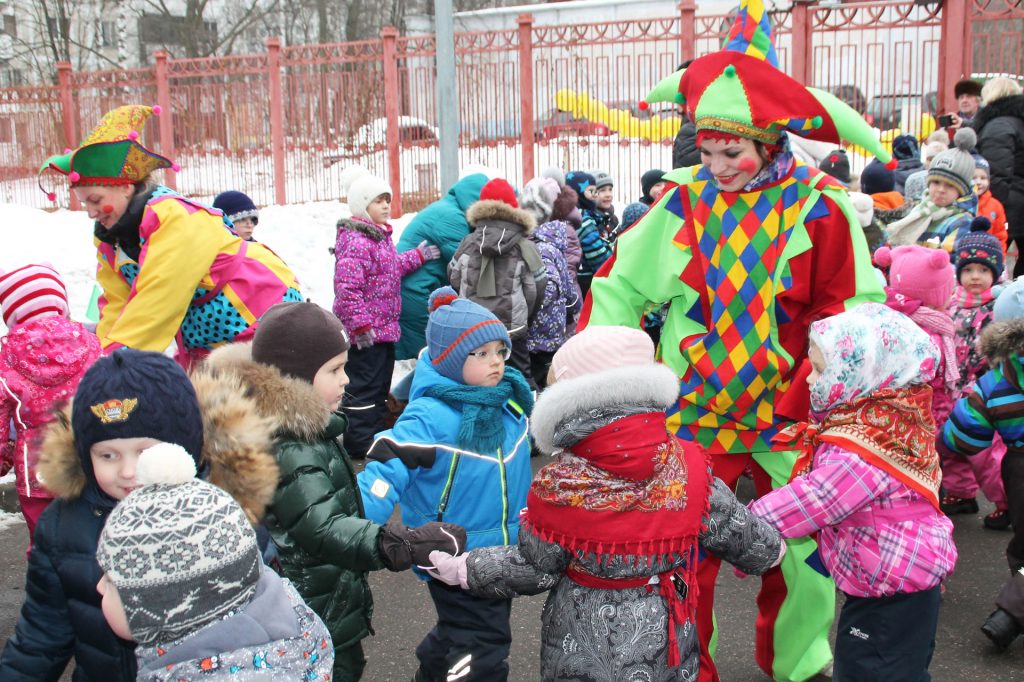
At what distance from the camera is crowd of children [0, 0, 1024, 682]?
98.0 inches

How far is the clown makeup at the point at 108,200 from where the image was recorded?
4461 mm

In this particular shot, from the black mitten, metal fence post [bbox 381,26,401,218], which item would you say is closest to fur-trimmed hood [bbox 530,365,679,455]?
the black mitten

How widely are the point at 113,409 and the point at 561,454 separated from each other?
3.66ft

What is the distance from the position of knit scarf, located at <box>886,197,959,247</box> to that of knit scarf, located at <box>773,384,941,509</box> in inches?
197

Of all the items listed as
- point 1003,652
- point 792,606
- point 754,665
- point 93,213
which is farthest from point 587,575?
point 93,213

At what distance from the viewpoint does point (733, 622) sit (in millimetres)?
4684

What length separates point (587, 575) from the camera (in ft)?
9.29

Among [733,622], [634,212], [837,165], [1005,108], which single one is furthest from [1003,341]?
[1005,108]

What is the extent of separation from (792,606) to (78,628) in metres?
2.49

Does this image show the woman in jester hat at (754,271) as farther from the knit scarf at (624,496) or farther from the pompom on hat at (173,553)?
the pompom on hat at (173,553)

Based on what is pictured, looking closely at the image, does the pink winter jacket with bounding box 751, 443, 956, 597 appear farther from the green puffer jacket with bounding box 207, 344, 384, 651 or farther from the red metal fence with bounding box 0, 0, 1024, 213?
the red metal fence with bounding box 0, 0, 1024, 213

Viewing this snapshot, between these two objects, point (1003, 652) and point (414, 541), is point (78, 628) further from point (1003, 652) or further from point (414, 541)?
point (1003, 652)

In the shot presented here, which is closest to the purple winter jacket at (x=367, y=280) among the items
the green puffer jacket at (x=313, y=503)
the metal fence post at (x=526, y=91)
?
the green puffer jacket at (x=313, y=503)

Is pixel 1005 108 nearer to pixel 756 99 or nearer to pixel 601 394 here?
pixel 756 99
